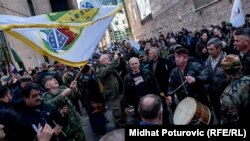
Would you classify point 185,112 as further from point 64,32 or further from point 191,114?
point 64,32

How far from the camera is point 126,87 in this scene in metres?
6.52

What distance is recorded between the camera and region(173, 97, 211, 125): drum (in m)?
4.23

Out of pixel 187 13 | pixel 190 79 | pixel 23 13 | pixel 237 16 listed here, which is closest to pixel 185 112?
pixel 190 79

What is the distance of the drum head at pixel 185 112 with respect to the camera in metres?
4.26

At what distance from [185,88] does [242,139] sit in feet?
10.2

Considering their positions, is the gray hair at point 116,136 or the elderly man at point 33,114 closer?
the gray hair at point 116,136

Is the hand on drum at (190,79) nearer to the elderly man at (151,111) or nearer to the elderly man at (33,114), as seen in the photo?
the elderly man at (33,114)

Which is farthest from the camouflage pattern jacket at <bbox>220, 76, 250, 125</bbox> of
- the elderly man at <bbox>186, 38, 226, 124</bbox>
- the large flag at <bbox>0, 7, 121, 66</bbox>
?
the large flag at <bbox>0, 7, 121, 66</bbox>

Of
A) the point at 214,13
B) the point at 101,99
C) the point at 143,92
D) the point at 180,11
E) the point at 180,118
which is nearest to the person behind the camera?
the point at 180,118

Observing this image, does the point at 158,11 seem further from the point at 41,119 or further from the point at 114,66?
the point at 41,119

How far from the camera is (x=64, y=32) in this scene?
570 centimetres

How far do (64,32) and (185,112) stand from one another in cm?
231

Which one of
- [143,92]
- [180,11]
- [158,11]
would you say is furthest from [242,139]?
[158,11]

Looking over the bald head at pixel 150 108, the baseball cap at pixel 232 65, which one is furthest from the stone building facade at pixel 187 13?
the bald head at pixel 150 108
